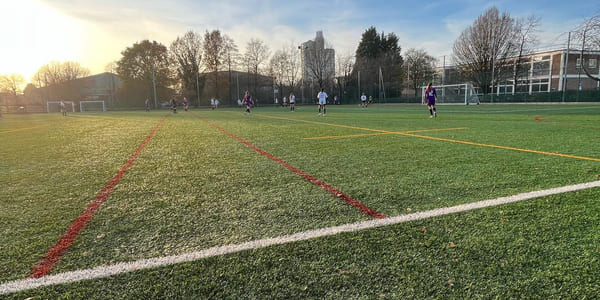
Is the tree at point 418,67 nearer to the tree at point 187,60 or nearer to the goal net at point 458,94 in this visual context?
the goal net at point 458,94

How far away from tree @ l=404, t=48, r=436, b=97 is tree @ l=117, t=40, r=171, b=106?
5126cm

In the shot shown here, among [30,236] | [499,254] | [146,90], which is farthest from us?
[146,90]

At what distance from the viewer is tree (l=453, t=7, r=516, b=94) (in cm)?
4478

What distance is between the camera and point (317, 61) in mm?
69000

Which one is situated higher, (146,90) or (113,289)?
(146,90)

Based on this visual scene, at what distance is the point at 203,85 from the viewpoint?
59750 mm

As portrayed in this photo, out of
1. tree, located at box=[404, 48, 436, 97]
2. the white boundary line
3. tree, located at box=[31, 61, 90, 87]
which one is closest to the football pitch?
the white boundary line

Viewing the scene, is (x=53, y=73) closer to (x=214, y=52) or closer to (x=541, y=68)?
(x=214, y=52)

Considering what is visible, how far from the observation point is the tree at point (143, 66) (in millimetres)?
57781

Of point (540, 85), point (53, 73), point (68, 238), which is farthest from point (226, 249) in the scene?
point (53, 73)

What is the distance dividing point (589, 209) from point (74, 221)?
4217 mm

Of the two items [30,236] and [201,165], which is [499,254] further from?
[201,165]

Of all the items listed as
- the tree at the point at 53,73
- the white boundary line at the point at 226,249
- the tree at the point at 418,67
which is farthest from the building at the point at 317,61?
the white boundary line at the point at 226,249

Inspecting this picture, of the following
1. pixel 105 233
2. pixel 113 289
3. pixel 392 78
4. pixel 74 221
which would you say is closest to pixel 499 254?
pixel 113 289
